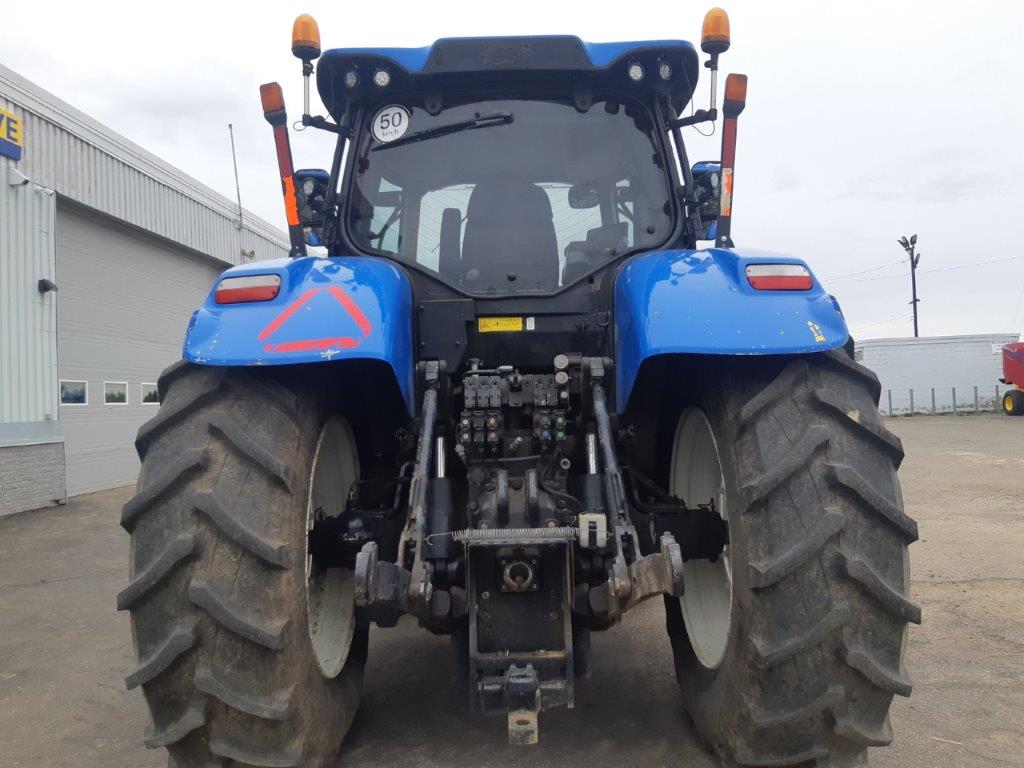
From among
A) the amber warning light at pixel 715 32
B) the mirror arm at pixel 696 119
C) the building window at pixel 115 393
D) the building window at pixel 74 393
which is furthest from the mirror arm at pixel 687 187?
the building window at pixel 115 393

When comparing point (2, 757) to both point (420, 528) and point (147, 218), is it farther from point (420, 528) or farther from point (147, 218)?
point (147, 218)

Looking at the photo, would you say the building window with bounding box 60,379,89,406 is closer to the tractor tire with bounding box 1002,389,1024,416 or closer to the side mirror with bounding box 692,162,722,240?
the side mirror with bounding box 692,162,722,240

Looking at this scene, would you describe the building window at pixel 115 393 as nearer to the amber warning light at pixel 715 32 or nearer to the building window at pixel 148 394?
the building window at pixel 148 394

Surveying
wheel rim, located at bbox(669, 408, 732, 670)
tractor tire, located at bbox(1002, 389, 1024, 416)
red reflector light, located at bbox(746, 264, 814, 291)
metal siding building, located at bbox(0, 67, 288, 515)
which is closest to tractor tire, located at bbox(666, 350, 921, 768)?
red reflector light, located at bbox(746, 264, 814, 291)

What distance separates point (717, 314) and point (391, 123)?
1.72 metres

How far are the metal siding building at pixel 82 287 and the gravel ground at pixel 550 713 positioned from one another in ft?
10.6

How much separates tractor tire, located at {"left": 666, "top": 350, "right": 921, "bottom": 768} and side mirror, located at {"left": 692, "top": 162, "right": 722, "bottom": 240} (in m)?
1.20

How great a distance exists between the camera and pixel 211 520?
208cm

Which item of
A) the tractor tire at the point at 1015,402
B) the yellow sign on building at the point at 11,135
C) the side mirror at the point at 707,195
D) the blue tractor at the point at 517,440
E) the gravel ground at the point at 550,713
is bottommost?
the gravel ground at the point at 550,713

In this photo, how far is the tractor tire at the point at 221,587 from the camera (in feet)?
6.73

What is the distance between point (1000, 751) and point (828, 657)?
129 centimetres

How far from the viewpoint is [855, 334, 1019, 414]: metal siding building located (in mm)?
32531

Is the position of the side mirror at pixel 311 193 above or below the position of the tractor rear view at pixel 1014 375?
above

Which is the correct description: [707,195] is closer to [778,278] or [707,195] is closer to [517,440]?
[778,278]
